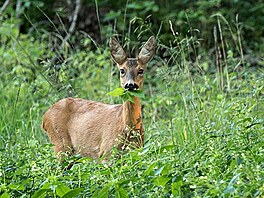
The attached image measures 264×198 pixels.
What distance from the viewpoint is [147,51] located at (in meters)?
6.93

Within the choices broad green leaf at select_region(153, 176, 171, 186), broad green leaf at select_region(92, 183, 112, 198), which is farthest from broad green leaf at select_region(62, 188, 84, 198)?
broad green leaf at select_region(153, 176, 171, 186)

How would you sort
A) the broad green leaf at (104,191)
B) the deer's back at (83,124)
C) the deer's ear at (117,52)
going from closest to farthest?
1. the broad green leaf at (104,191)
2. the deer's ear at (117,52)
3. the deer's back at (83,124)

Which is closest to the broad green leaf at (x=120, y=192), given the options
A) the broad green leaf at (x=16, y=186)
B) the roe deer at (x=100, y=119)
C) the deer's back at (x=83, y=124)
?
the broad green leaf at (x=16, y=186)

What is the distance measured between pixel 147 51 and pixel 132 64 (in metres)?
0.28

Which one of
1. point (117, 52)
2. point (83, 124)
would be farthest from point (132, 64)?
point (83, 124)

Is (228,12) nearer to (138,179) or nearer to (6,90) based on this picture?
(6,90)

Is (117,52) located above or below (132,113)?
above

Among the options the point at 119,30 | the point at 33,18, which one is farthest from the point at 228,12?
the point at 33,18

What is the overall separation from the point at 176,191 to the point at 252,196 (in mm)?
572

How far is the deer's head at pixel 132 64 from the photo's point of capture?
6.53m

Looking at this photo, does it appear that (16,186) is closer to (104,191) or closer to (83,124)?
(104,191)

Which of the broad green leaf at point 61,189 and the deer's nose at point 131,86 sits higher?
the deer's nose at point 131,86

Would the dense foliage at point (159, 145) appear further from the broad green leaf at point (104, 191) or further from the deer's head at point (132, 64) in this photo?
the deer's head at point (132, 64)

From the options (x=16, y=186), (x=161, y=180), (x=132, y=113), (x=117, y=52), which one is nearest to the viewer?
(x=161, y=180)
